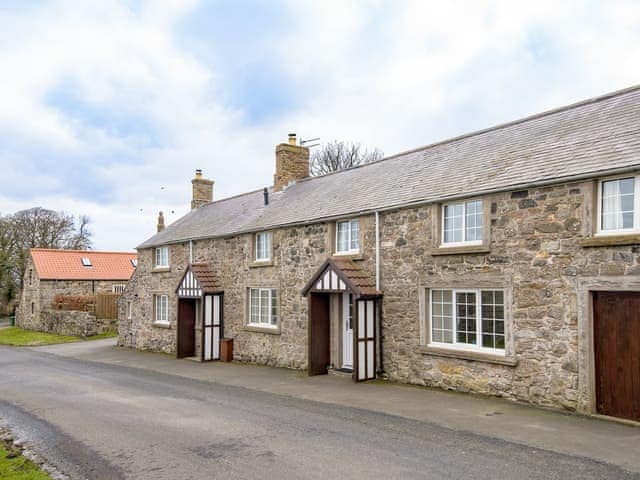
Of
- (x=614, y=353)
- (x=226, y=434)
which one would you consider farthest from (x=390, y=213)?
(x=226, y=434)

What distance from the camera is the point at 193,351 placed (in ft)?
69.9

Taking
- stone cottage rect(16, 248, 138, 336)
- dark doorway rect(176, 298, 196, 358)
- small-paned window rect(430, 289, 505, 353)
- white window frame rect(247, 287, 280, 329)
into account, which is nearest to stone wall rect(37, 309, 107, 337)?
stone cottage rect(16, 248, 138, 336)

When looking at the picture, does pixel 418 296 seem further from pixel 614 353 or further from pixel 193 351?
pixel 193 351

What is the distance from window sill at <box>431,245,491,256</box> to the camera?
11.5 meters

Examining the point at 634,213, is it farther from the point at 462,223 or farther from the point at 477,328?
the point at 477,328

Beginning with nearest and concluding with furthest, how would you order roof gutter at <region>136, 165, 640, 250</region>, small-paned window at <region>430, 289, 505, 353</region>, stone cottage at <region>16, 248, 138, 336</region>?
roof gutter at <region>136, 165, 640, 250</region>, small-paned window at <region>430, 289, 505, 353</region>, stone cottage at <region>16, 248, 138, 336</region>

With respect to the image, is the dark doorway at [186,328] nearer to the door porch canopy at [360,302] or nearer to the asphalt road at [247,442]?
the asphalt road at [247,442]

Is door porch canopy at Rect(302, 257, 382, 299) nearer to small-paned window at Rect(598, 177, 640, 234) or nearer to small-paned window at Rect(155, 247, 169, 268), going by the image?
small-paned window at Rect(598, 177, 640, 234)

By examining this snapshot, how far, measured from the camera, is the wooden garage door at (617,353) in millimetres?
9145

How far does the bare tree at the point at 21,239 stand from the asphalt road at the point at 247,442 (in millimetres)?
39517

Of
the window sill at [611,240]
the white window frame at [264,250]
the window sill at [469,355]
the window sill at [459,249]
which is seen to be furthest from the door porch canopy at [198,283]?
the window sill at [611,240]

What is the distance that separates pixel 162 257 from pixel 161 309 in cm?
222

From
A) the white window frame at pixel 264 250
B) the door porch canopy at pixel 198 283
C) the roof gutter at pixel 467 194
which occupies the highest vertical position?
the roof gutter at pixel 467 194

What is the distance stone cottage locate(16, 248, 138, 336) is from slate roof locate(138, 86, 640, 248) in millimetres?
18469
